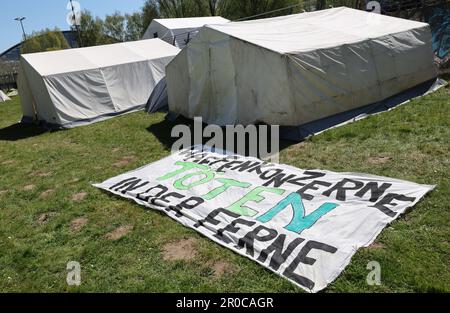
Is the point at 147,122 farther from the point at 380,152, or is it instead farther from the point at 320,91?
the point at 380,152

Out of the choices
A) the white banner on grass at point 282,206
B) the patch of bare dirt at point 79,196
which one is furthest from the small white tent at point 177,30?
the white banner on grass at point 282,206

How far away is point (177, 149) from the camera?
8562 millimetres

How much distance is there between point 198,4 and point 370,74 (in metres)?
33.8

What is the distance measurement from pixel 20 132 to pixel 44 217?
9.34 m

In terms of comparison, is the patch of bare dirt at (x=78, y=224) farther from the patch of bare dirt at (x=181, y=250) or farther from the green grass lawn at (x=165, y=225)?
the patch of bare dirt at (x=181, y=250)

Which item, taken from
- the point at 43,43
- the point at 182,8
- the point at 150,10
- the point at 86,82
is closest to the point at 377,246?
the point at 86,82

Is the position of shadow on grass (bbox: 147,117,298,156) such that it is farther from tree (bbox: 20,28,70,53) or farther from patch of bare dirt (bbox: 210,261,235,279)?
tree (bbox: 20,28,70,53)

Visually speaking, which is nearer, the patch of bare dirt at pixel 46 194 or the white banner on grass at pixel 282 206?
the white banner on grass at pixel 282 206

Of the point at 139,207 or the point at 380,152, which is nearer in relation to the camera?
the point at 139,207

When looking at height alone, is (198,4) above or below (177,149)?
above

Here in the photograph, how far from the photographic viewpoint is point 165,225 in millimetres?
5227

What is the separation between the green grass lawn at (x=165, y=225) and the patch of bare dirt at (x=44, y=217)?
19mm

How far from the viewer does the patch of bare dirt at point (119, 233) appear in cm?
514
